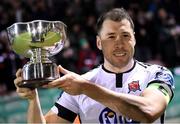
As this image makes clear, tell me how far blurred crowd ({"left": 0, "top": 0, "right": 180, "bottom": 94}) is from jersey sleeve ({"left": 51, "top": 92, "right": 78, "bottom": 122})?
223 inches

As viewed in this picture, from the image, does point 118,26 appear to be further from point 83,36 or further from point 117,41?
point 83,36

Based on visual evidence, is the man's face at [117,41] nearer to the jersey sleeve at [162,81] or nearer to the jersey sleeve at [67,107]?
the jersey sleeve at [162,81]

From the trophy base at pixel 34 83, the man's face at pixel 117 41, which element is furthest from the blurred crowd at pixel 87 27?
the trophy base at pixel 34 83

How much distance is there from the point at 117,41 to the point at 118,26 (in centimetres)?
9

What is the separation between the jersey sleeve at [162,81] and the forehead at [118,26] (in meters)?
0.30

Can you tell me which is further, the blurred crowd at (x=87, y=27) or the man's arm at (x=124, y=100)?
the blurred crowd at (x=87, y=27)

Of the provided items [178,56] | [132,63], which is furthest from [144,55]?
[132,63]

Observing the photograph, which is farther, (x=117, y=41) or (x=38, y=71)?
(x=117, y=41)

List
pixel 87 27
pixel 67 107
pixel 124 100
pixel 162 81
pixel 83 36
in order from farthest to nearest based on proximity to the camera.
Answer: pixel 87 27
pixel 83 36
pixel 67 107
pixel 162 81
pixel 124 100

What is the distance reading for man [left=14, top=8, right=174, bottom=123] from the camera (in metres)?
2.65

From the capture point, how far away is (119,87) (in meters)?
3.27

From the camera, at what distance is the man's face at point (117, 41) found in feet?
10.2

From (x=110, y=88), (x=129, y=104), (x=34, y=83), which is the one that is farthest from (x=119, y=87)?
(x=34, y=83)

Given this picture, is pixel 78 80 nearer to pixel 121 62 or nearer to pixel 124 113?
pixel 124 113
